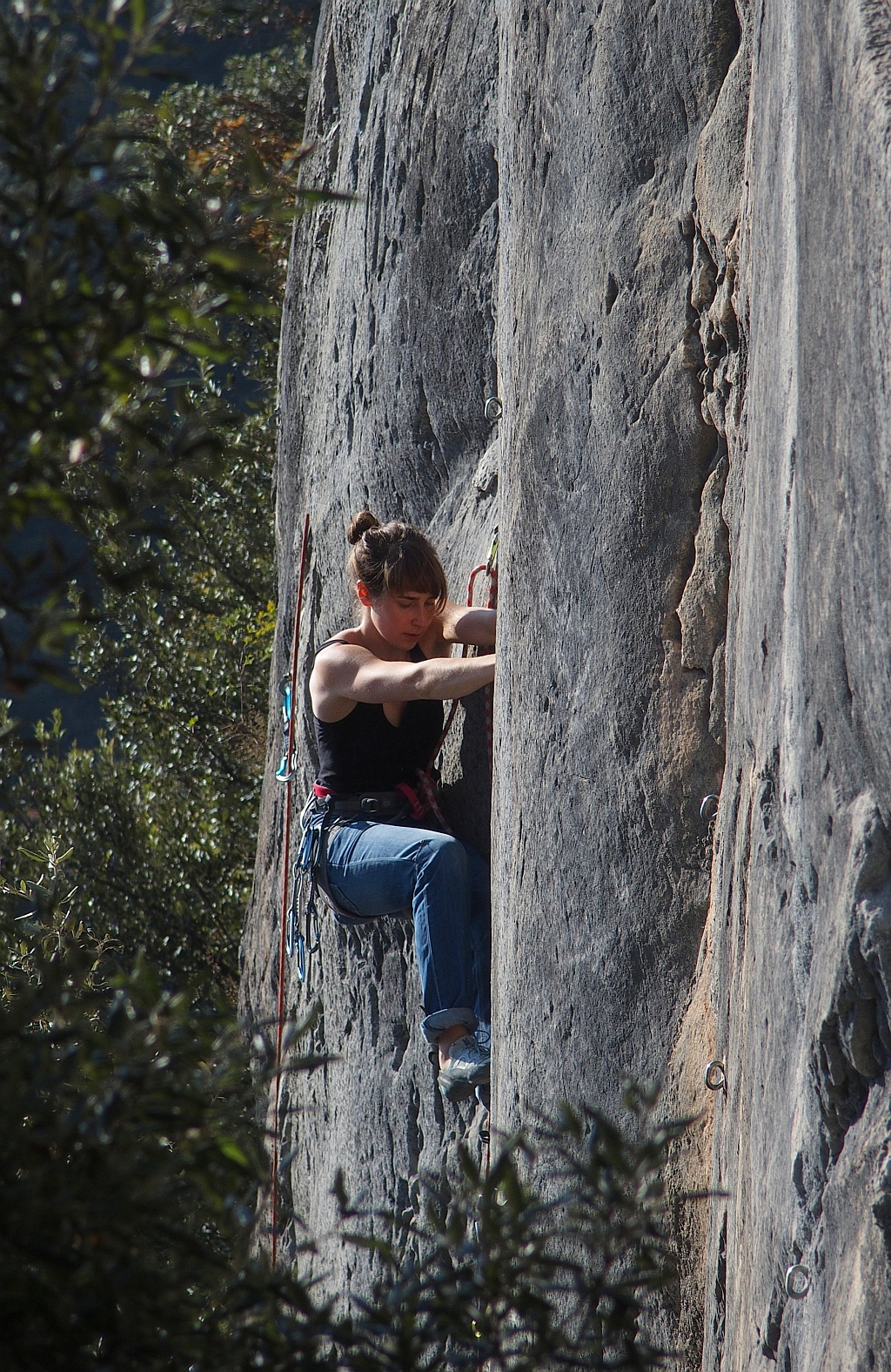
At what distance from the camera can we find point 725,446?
2.95 metres

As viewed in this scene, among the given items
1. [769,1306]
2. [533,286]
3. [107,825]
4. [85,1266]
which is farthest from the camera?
[107,825]

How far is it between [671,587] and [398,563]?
1220 mm

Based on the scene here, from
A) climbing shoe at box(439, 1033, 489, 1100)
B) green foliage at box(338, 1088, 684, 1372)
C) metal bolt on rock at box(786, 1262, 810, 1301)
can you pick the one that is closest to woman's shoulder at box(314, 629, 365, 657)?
climbing shoe at box(439, 1033, 489, 1100)

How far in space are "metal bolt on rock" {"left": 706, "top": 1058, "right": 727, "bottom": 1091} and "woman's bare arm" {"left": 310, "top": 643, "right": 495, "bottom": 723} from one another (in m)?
1.38

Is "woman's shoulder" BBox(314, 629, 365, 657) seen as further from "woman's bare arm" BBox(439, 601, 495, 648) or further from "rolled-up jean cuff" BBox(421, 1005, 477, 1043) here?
"rolled-up jean cuff" BBox(421, 1005, 477, 1043)

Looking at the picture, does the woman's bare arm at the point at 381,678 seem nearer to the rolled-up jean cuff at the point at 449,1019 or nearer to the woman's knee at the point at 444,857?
the woman's knee at the point at 444,857

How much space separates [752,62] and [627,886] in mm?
1956

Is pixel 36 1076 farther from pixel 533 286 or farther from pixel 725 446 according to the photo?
pixel 533 286

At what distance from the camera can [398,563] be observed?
3986 mm

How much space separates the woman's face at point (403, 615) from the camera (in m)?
4.04

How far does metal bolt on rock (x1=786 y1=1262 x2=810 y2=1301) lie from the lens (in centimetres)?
213

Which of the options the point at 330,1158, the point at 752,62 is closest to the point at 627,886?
the point at 752,62

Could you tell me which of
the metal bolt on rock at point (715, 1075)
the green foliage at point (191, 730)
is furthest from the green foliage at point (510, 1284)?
the green foliage at point (191, 730)

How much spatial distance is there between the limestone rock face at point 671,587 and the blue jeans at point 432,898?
1.03 ft
